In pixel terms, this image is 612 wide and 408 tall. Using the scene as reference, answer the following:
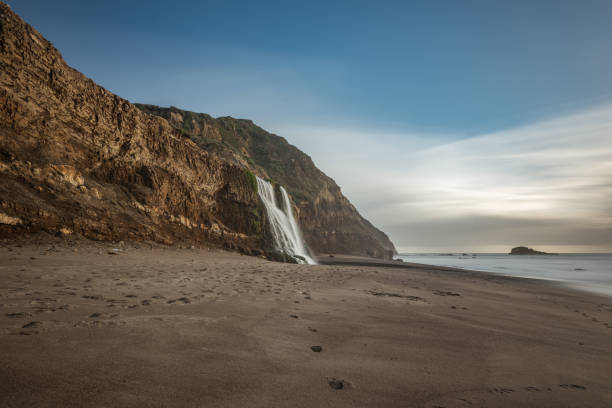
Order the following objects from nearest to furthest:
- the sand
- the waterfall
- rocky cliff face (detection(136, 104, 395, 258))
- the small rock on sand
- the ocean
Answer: the sand → the small rock on sand → the ocean → the waterfall → rocky cliff face (detection(136, 104, 395, 258))

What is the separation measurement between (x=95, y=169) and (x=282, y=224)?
46.3 feet

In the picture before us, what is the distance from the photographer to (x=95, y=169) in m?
11.3

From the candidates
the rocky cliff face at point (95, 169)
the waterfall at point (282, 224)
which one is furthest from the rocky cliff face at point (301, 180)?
the rocky cliff face at point (95, 169)

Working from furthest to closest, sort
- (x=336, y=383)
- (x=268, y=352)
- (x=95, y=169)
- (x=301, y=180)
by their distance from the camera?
1. (x=301, y=180)
2. (x=95, y=169)
3. (x=268, y=352)
4. (x=336, y=383)

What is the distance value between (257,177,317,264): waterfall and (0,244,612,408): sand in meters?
→ 16.2

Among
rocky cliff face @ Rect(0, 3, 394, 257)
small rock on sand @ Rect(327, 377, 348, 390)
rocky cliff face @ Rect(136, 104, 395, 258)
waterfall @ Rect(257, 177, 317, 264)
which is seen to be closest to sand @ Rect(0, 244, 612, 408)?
small rock on sand @ Rect(327, 377, 348, 390)

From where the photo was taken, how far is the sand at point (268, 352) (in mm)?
1697

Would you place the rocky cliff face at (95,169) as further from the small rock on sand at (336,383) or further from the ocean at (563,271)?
the ocean at (563,271)

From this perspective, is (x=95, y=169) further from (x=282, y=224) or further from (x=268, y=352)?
(x=282, y=224)

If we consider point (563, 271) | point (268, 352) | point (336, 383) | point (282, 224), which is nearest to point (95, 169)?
point (268, 352)

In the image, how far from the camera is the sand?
5.57 feet

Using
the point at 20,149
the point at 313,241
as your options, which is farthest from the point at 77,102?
the point at 313,241

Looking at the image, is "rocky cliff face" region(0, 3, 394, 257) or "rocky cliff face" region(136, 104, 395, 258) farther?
"rocky cliff face" region(136, 104, 395, 258)

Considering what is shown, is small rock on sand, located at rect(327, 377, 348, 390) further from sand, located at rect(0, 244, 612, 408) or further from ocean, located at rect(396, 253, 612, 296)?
ocean, located at rect(396, 253, 612, 296)
